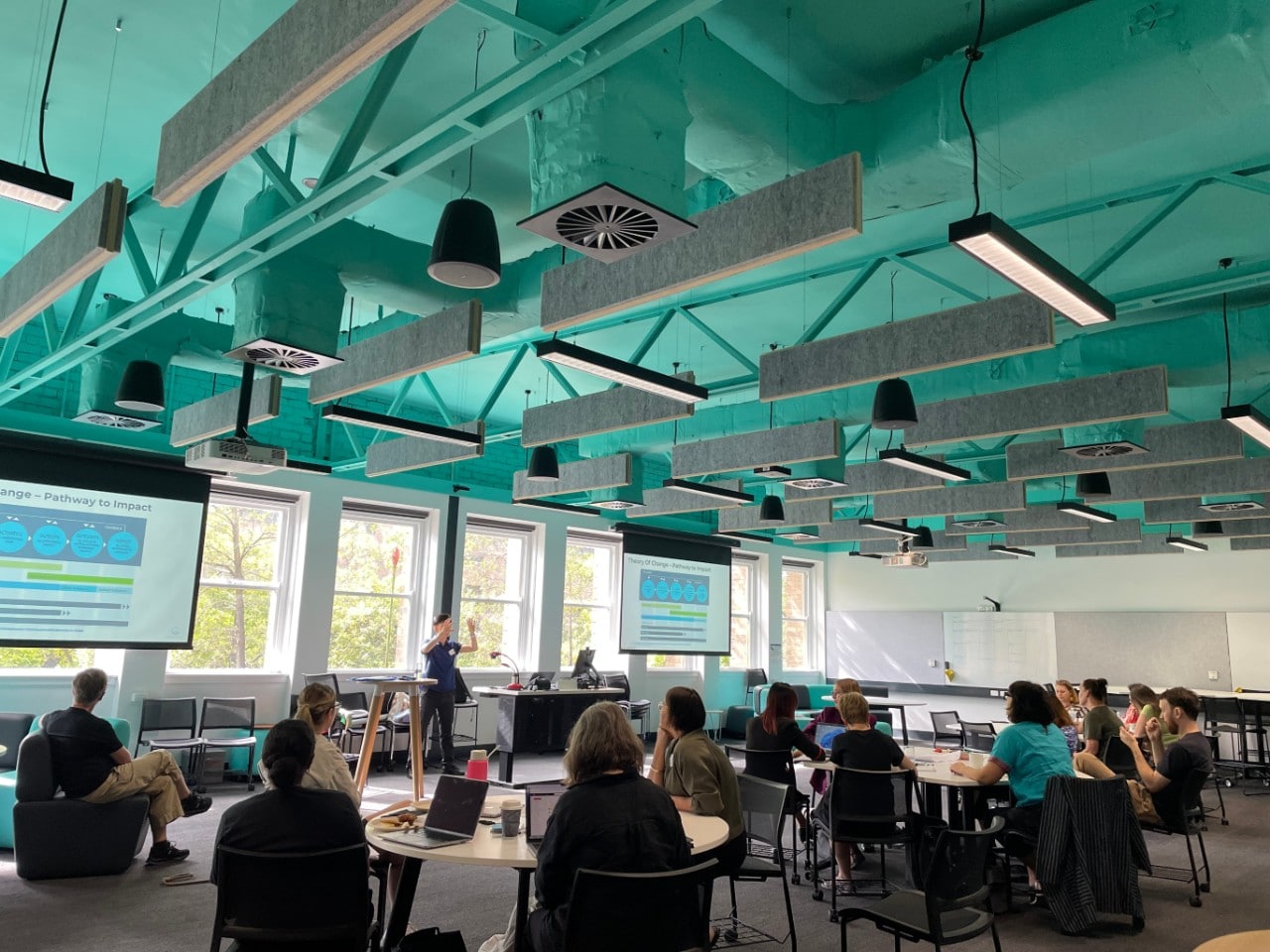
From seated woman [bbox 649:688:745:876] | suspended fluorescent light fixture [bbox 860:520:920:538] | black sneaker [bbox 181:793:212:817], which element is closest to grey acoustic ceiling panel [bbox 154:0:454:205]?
seated woman [bbox 649:688:745:876]

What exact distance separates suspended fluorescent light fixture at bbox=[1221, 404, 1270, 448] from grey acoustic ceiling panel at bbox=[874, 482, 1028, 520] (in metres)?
3.21

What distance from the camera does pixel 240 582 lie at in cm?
956

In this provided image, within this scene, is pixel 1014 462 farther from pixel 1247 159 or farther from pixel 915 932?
pixel 915 932

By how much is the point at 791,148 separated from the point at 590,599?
9659 mm

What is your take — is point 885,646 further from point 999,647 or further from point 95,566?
point 95,566

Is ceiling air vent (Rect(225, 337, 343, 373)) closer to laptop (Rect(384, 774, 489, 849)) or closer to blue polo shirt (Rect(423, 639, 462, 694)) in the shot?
laptop (Rect(384, 774, 489, 849))

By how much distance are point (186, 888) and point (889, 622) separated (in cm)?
1249

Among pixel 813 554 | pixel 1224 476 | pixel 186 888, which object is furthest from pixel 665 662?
pixel 186 888

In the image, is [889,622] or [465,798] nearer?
[465,798]

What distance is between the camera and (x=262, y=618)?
31.8 ft

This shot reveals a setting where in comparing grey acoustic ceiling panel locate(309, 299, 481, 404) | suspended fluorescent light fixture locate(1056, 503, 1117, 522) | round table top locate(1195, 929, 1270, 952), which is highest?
grey acoustic ceiling panel locate(309, 299, 481, 404)

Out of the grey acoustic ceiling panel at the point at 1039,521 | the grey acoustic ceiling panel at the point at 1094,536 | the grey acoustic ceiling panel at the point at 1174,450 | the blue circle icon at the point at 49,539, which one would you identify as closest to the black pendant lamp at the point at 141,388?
the blue circle icon at the point at 49,539

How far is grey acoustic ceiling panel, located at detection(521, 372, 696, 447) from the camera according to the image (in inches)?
259

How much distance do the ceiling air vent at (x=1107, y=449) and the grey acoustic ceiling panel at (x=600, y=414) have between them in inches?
123
